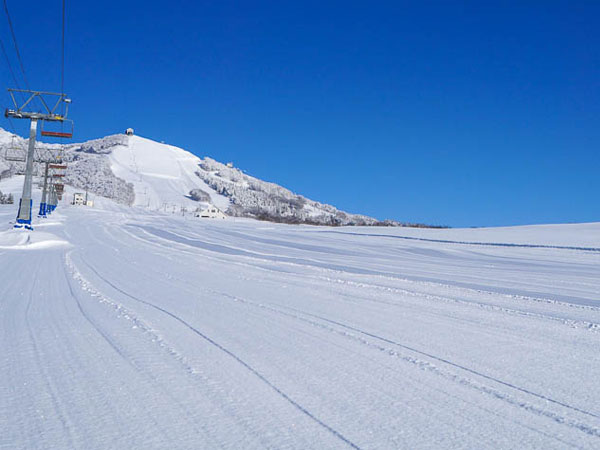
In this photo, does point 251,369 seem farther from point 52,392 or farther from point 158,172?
point 158,172

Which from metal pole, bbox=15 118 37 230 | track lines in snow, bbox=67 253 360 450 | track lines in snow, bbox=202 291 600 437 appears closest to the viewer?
track lines in snow, bbox=67 253 360 450

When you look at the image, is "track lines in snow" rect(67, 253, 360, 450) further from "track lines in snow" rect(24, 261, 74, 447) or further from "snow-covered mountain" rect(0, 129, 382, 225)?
"snow-covered mountain" rect(0, 129, 382, 225)

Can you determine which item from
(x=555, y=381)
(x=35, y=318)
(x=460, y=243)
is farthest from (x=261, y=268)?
(x=460, y=243)

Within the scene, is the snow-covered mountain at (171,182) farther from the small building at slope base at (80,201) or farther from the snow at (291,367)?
the snow at (291,367)

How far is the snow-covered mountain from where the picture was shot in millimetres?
109938

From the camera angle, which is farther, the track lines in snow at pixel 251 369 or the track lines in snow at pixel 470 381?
the track lines in snow at pixel 470 381

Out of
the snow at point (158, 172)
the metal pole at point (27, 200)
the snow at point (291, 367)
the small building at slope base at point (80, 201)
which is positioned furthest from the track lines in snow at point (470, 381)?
the snow at point (158, 172)

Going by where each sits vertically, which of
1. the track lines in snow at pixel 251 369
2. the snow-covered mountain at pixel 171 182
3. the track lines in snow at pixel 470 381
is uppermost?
the snow-covered mountain at pixel 171 182

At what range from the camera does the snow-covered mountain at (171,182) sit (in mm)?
109938

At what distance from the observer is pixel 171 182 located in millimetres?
138625

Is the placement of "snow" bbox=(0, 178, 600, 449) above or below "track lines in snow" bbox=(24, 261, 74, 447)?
above

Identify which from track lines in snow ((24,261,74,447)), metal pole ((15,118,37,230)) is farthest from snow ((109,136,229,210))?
track lines in snow ((24,261,74,447))

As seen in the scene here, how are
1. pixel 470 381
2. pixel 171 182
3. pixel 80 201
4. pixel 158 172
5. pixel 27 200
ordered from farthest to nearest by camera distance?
pixel 158 172 → pixel 171 182 → pixel 80 201 → pixel 27 200 → pixel 470 381

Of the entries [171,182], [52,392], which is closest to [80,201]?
[171,182]
